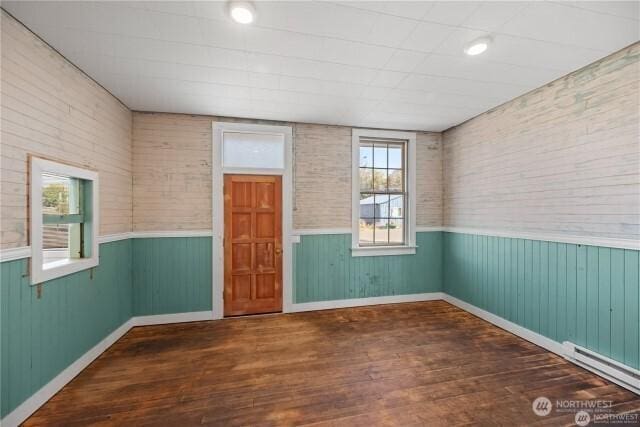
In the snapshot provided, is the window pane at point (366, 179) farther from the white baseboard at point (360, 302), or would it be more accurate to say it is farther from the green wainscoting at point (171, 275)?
the green wainscoting at point (171, 275)

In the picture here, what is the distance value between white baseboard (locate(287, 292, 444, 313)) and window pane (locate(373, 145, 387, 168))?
2.14 m

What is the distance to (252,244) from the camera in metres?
3.88

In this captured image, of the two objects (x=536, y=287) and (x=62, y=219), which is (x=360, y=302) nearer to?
(x=536, y=287)

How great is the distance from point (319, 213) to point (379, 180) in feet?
3.82

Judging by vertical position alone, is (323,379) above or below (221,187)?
below

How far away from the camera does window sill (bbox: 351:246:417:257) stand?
4.26m

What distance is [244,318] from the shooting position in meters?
3.75

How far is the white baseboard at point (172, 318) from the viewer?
3560mm

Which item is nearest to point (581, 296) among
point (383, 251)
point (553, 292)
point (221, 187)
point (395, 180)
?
point (553, 292)

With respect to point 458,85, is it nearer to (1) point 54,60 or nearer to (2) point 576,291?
(2) point 576,291

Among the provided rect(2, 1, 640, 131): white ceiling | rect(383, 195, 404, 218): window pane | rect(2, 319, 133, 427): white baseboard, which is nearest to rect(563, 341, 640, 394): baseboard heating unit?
rect(383, 195, 404, 218): window pane

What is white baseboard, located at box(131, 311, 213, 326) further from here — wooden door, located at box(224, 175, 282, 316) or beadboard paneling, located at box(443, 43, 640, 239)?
beadboard paneling, located at box(443, 43, 640, 239)

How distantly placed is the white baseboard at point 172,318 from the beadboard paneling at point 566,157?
4001 mm

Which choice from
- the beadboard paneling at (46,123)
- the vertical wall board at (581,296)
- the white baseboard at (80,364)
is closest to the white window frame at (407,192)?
the vertical wall board at (581,296)
